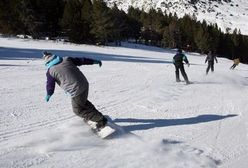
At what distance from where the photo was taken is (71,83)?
7.12 m

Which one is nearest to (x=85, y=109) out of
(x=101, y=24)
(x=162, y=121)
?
(x=162, y=121)

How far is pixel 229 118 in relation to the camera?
9.84m

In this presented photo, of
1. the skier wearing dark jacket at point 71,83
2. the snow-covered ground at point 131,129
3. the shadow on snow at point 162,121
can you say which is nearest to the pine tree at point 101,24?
the snow-covered ground at point 131,129

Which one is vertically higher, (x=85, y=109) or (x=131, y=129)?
(x=85, y=109)

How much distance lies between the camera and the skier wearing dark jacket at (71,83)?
7.08 metres

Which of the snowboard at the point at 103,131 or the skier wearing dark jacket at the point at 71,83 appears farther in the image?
the snowboard at the point at 103,131

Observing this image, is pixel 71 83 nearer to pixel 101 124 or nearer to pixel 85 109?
pixel 85 109

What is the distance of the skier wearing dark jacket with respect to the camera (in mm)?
7082

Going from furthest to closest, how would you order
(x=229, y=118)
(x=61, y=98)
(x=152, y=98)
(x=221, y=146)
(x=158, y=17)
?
(x=158, y=17)
(x=152, y=98)
(x=61, y=98)
(x=229, y=118)
(x=221, y=146)

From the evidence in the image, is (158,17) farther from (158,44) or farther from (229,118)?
(229,118)

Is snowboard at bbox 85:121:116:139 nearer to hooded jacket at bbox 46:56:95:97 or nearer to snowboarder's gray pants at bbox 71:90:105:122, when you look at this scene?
snowboarder's gray pants at bbox 71:90:105:122

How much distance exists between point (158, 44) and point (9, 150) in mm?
94102

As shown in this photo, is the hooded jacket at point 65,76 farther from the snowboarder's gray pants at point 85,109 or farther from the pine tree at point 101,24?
the pine tree at point 101,24

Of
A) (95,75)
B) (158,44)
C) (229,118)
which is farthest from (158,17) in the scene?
(229,118)
